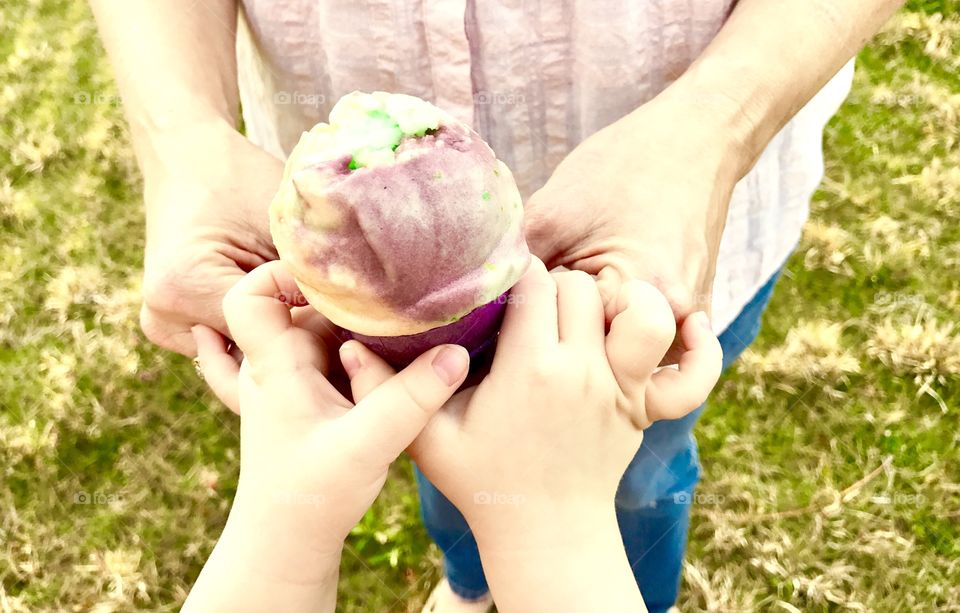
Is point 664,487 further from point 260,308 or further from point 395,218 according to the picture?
point 395,218

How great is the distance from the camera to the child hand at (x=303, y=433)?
3.10 ft

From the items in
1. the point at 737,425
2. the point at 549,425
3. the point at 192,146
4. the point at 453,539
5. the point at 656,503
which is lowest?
the point at 737,425

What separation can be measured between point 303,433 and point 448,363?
0.63 feet

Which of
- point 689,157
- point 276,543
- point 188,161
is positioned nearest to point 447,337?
point 276,543

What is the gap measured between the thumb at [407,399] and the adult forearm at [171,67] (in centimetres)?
62

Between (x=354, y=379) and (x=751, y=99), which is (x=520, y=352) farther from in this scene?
(x=751, y=99)

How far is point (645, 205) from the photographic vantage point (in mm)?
1143

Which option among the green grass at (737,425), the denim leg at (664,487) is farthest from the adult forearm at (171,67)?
the green grass at (737,425)

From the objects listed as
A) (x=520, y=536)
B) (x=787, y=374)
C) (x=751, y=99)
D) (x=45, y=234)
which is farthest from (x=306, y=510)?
(x=45, y=234)

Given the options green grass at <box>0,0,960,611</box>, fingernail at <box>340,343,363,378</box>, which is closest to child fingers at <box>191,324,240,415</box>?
fingernail at <box>340,343,363,378</box>

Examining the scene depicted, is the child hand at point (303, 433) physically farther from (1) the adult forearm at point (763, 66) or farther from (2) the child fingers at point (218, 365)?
(1) the adult forearm at point (763, 66)

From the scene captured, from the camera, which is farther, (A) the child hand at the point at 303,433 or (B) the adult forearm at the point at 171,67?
(B) the adult forearm at the point at 171,67

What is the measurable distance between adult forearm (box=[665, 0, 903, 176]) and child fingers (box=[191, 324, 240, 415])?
754 millimetres

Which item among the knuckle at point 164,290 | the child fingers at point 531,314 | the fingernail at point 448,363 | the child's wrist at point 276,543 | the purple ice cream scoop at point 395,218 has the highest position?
the purple ice cream scoop at point 395,218
